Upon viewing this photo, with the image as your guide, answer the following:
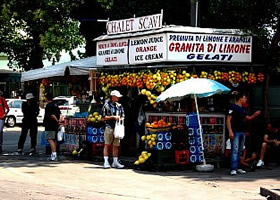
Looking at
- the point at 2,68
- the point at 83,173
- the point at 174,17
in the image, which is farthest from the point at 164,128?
the point at 2,68

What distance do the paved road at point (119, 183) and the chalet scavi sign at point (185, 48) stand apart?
2.81 metres

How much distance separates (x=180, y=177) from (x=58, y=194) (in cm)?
338

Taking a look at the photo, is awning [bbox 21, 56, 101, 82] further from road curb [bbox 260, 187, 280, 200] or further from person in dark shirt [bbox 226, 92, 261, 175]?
road curb [bbox 260, 187, 280, 200]

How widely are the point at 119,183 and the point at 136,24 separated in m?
4.97

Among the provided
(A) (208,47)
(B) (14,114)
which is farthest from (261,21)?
(B) (14,114)

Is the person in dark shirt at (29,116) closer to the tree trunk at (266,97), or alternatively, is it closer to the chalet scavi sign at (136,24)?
the chalet scavi sign at (136,24)

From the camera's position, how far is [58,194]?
34.4ft

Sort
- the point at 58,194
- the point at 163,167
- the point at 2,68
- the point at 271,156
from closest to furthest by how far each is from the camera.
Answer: the point at 58,194 < the point at 163,167 < the point at 271,156 < the point at 2,68

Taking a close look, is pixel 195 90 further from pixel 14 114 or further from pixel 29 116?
pixel 14 114

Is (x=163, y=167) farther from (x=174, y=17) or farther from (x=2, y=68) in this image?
(x=2, y=68)

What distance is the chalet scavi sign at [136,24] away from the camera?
14.5 metres

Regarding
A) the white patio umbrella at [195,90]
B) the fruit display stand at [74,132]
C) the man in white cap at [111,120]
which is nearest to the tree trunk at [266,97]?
the white patio umbrella at [195,90]

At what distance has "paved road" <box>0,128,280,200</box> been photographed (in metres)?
10.6

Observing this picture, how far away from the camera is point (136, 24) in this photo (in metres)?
15.3
